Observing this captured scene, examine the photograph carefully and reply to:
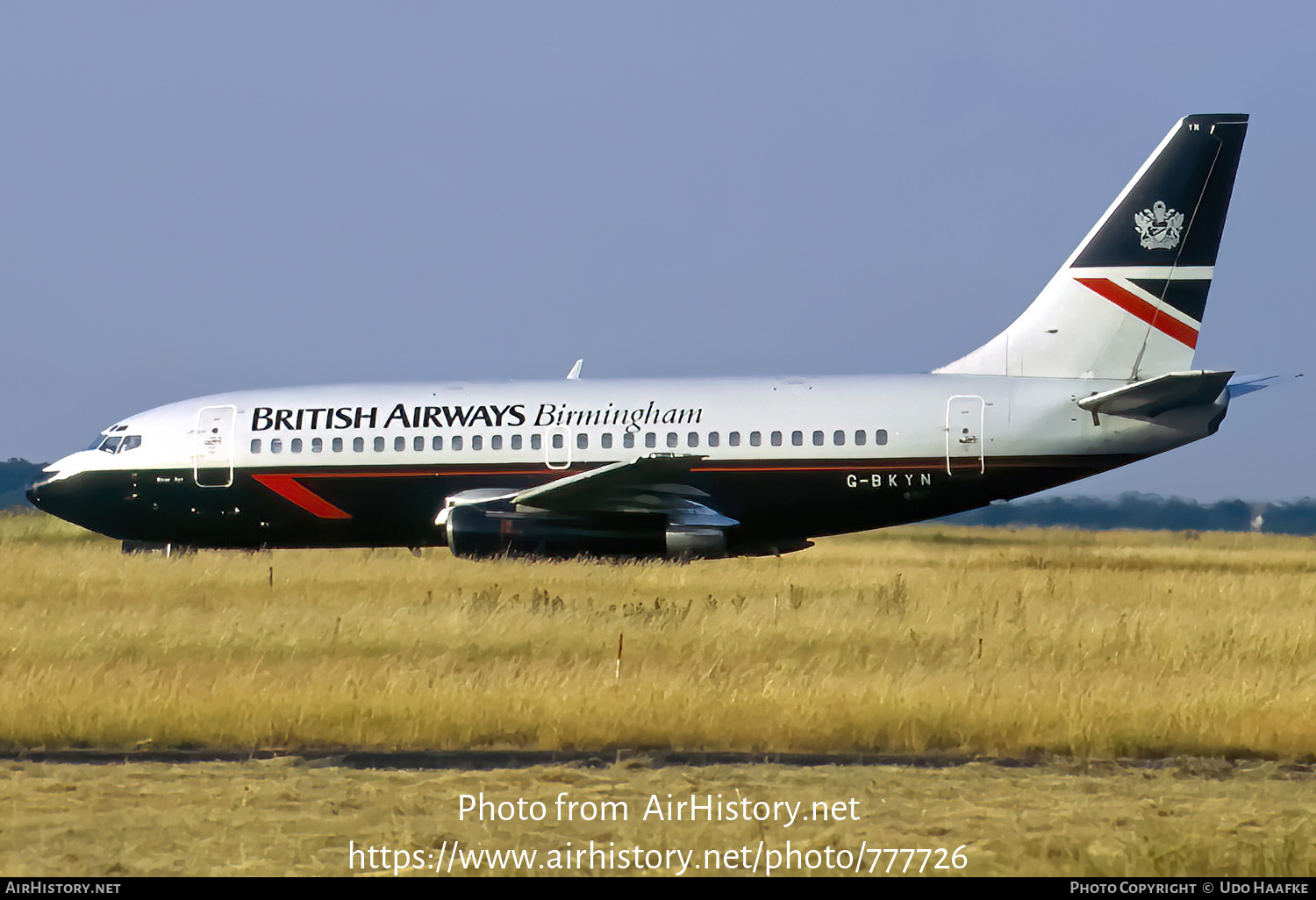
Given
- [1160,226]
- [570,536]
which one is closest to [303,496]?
[570,536]

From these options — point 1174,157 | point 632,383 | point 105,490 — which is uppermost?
point 1174,157

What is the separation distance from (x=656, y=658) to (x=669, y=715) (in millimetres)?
4191

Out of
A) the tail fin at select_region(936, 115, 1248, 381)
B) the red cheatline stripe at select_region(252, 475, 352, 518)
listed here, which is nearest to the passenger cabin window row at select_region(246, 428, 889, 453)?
the red cheatline stripe at select_region(252, 475, 352, 518)

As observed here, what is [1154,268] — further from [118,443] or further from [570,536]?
[118,443]

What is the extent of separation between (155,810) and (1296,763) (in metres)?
8.44

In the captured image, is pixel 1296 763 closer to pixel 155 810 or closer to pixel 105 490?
pixel 155 810

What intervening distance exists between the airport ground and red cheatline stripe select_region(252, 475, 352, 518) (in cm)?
136

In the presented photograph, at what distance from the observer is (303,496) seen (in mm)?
25703

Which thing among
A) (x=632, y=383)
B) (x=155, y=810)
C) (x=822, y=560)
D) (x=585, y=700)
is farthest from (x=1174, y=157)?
(x=155, y=810)

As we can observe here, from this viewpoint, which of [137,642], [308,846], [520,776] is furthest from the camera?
[137,642]

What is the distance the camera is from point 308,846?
316 inches

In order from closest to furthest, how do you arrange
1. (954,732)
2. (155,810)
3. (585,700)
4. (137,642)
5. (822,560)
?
(155,810) → (954,732) → (585,700) → (137,642) → (822,560)

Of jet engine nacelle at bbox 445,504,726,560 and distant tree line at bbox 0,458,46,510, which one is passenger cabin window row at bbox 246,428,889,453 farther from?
distant tree line at bbox 0,458,46,510

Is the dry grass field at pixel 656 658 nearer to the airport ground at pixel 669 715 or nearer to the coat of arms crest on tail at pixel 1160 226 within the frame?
the airport ground at pixel 669 715
